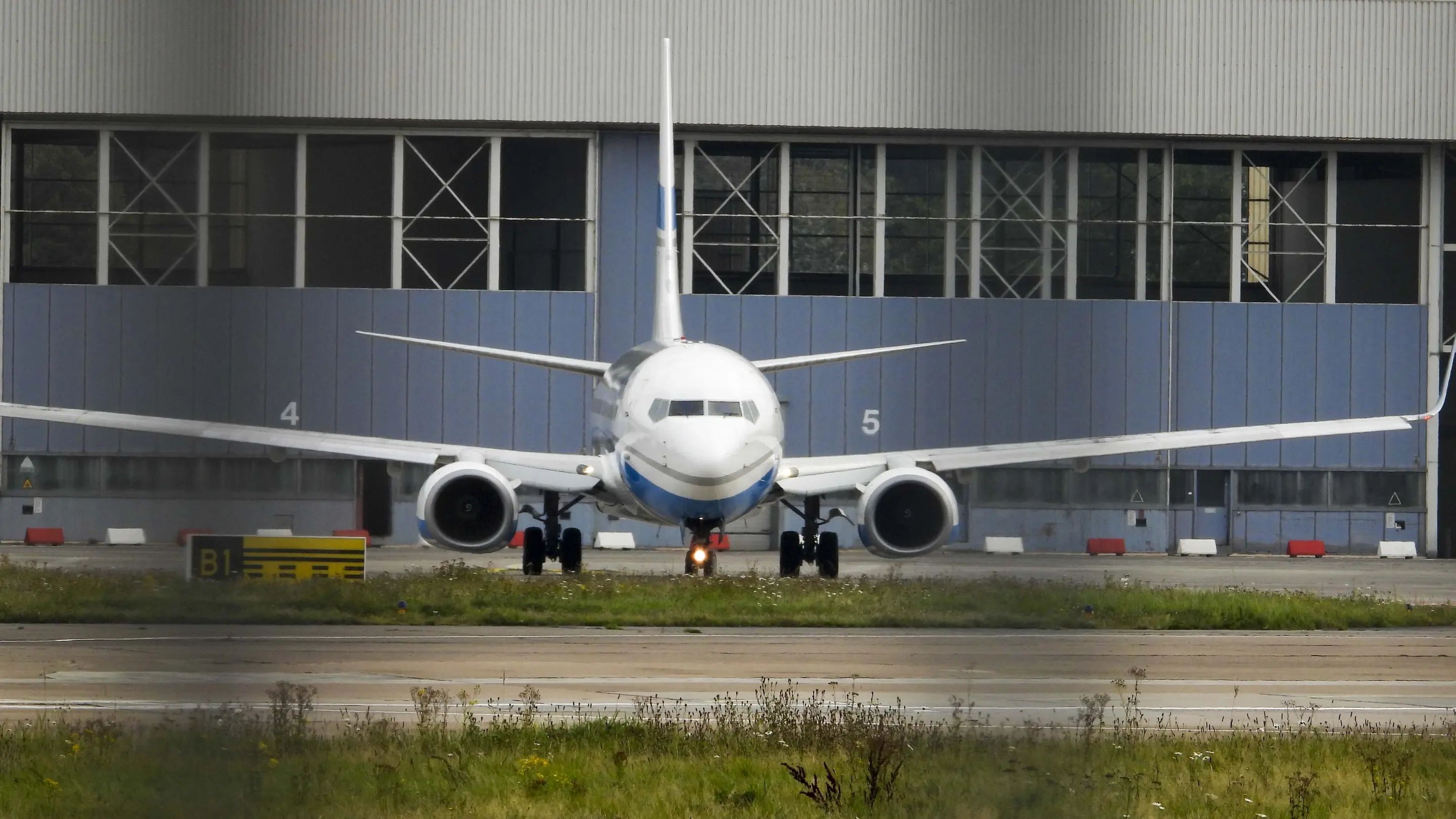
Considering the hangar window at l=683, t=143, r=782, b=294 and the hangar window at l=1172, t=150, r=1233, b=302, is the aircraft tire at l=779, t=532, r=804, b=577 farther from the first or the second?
the hangar window at l=1172, t=150, r=1233, b=302

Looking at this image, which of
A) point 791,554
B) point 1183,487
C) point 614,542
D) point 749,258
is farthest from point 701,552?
point 1183,487

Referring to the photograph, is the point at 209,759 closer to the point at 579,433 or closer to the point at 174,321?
the point at 174,321

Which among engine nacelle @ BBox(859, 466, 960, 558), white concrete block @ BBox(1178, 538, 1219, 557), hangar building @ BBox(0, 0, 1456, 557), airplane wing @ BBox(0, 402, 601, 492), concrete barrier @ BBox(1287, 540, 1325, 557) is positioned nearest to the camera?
engine nacelle @ BBox(859, 466, 960, 558)

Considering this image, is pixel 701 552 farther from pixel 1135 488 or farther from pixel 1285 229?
pixel 1285 229

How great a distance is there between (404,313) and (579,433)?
540 centimetres

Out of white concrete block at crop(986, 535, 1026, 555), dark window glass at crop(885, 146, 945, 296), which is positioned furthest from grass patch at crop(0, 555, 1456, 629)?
white concrete block at crop(986, 535, 1026, 555)

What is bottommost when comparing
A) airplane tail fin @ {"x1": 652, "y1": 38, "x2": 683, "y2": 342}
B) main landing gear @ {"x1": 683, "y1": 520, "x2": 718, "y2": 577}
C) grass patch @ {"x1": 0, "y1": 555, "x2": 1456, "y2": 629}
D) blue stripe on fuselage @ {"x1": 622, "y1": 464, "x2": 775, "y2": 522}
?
grass patch @ {"x1": 0, "y1": 555, "x2": 1456, "y2": 629}

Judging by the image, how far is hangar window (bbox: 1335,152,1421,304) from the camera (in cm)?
4906

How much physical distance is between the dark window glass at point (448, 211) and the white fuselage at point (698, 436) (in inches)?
705

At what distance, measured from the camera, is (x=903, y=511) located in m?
29.6

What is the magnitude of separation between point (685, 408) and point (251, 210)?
79.5ft

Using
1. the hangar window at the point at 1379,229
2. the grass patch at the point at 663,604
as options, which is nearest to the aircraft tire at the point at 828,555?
the grass patch at the point at 663,604

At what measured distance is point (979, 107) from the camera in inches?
141

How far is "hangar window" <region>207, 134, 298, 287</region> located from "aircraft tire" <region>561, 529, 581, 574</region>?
92.2 feet
